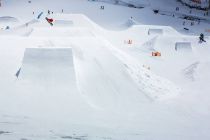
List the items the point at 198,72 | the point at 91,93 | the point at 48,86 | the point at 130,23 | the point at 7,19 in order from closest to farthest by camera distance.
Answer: the point at 48,86, the point at 91,93, the point at 198,72, the point at 7,19, the point at 130,23

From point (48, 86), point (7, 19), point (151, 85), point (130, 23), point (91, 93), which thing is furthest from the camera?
point (130, 23)

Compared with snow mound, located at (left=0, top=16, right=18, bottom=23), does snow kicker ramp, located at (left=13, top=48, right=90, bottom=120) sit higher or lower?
lower

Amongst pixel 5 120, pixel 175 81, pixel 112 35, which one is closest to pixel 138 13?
pixel 112 35

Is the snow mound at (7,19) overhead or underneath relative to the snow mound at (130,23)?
overhead

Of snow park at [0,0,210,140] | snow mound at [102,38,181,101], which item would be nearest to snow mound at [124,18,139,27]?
snow park at [0,0,210,140]

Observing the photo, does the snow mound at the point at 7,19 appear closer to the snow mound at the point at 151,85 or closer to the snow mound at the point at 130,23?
the snow mound at the point at 130,23

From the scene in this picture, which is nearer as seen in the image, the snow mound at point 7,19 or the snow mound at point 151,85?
the snow mound at point 151,85

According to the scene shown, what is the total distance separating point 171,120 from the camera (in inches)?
586

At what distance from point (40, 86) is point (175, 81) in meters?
11.4

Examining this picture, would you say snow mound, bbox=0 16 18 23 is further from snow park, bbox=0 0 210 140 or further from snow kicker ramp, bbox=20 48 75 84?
snow kicker ramp, bbox=20 48 75 84

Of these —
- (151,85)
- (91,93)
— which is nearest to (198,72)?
(151,85)

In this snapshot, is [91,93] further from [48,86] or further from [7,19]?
[7,19]

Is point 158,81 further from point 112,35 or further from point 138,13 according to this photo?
point 138,13

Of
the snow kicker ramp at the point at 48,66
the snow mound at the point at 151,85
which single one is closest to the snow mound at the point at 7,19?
the snow mound at the point at 151,85
